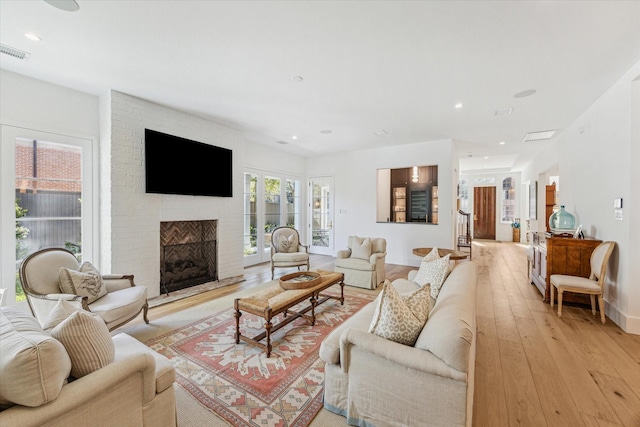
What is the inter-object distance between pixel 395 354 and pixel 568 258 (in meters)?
3.62

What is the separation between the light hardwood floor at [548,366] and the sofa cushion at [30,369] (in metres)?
2.23

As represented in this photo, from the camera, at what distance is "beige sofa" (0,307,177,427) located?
102 cm

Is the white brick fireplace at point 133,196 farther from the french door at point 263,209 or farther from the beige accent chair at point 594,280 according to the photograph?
the beige accent chair at point 594,280

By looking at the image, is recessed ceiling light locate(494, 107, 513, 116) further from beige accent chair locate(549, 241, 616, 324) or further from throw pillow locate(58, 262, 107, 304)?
throw pillow locate(58, 262, 107, 304)

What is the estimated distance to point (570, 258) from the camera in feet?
11.6

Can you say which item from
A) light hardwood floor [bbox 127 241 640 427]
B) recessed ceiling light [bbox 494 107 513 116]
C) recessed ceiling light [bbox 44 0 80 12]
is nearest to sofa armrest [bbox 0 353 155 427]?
light hardwood floor [bbox 127 241 640 427]

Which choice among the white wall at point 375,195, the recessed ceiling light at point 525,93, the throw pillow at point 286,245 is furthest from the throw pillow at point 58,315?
the white wall at point 375,195

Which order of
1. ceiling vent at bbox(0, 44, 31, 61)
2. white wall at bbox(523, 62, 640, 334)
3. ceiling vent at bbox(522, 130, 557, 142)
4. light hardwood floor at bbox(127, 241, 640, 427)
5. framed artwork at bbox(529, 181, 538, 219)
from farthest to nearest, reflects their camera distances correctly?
framed artwork at bbox(529, 181, 538, 219), ceiling vent at bbox(522, 130, 557, 142), white wall at bbox(523, 62, 640, 334), ceiling vent at bbox(0, 44, 31, 61), light hardwood floor at bbox(127, 241, 640, 427)

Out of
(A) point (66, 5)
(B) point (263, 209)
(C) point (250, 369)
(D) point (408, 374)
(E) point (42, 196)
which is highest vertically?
(A) point (66, 5)

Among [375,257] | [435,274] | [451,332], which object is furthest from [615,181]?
[451,332]

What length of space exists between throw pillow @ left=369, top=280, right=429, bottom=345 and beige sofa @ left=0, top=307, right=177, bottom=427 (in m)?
1.26

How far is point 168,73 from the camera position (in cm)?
296

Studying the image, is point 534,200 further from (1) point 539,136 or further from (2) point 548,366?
(2) point 548,366

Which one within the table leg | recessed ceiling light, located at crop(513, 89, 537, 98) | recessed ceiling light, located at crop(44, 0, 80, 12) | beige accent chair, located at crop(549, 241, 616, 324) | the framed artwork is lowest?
the table leg
